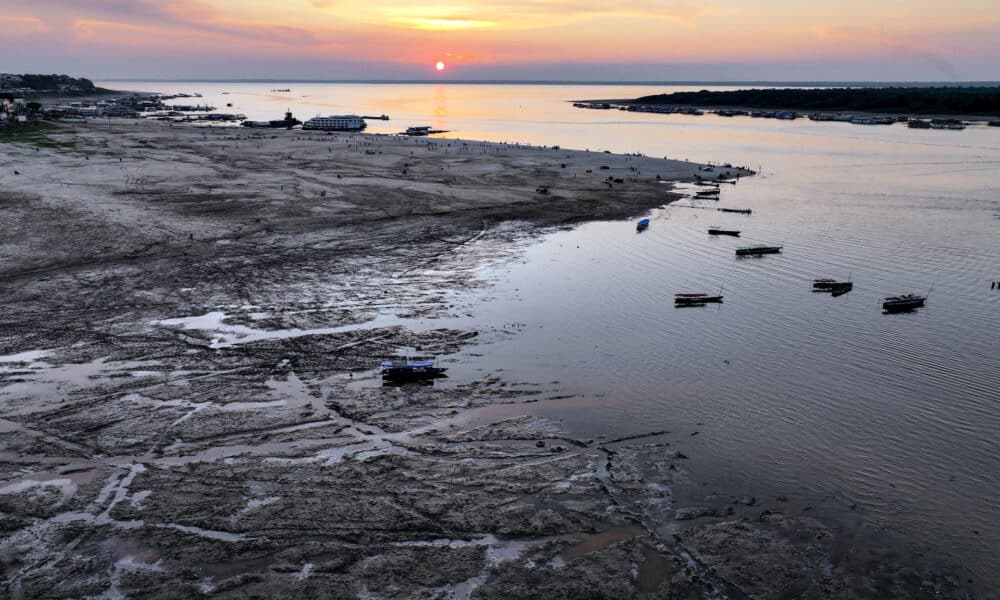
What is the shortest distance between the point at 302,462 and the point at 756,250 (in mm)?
42874

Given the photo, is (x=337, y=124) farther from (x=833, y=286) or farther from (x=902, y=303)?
(x=902, y=303)

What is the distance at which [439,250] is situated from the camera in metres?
52.6

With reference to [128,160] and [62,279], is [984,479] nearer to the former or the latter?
[62,279]

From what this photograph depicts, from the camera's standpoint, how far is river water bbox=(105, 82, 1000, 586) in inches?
920

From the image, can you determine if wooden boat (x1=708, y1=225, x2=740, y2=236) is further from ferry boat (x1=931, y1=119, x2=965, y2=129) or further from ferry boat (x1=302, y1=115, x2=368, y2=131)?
ferry boat (x1=931, y1=119, x2=965, y2=129)

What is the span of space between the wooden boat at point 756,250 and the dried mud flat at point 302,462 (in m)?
20.1

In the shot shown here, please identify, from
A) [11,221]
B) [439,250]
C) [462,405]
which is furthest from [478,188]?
[462,405]

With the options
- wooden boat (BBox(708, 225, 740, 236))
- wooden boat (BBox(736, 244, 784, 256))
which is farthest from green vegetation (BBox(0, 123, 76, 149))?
wooden boat (BBox(736, 244, 784, 256))

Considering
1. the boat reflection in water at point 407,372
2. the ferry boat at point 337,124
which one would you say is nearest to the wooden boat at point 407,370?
the boat reflection in water at point 407,372

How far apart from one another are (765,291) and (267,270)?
34593mm

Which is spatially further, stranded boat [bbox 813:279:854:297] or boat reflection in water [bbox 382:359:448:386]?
stranded boat [bbox 813:279:854:297]

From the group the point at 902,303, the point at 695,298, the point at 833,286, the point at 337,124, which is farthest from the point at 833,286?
the point at 337,124

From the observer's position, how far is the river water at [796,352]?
23359mm

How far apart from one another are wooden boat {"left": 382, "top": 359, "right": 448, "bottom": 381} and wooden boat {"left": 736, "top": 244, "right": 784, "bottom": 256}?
3353cm
